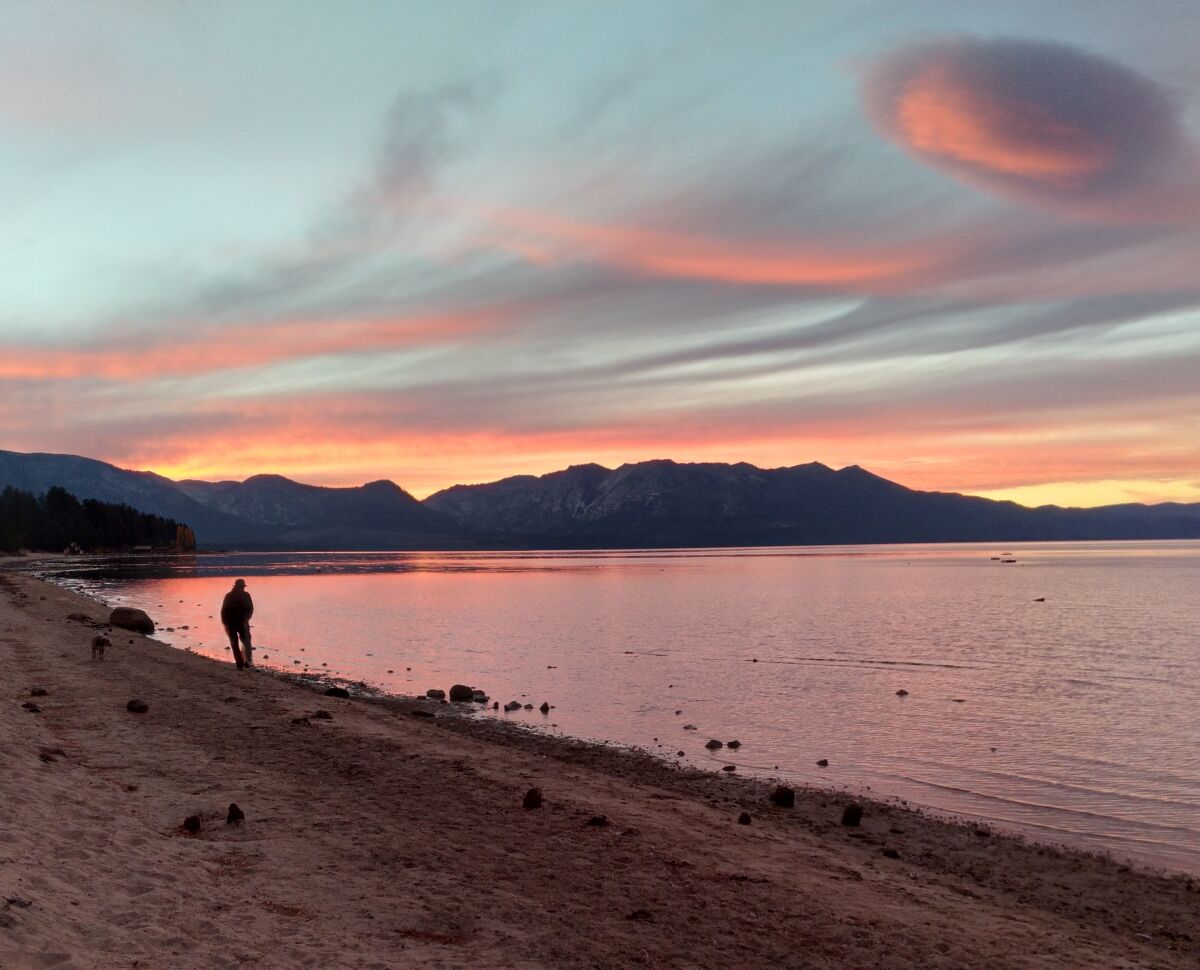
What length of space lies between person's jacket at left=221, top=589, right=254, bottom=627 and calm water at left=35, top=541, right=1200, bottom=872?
7543mm

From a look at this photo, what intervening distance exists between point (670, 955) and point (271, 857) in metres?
6.04

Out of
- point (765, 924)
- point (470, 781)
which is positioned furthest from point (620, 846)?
point (470, 781)

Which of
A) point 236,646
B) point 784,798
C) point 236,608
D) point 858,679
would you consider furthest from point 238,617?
point 858,679

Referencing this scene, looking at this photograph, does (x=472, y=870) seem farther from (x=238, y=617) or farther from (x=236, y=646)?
(x=238, y=617)

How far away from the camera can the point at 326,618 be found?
78500 mm

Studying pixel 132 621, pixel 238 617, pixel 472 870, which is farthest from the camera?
pixel 132 621

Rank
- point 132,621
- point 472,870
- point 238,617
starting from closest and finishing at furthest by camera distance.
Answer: point 472,870
point 238,617
point 132,621

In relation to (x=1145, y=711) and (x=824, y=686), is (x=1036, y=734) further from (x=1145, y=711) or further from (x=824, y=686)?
(x=824, y=686)

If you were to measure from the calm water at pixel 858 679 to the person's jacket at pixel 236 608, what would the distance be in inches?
297

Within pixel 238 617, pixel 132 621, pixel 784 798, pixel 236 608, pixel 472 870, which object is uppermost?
pixel 236 608

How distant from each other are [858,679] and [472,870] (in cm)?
3406

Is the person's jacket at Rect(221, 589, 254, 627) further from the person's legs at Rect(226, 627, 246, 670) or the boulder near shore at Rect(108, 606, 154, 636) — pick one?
the boulder near shore at Rect(108, 606, 154, 636)

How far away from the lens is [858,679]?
43312mm

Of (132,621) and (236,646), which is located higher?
(236,646)
